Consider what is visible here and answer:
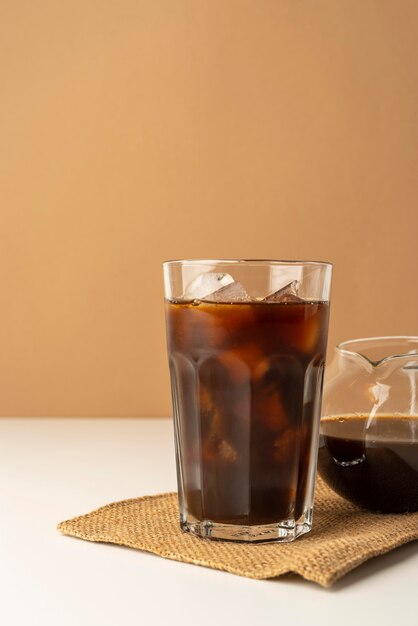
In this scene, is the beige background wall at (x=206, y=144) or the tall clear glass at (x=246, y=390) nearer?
the tall clear glass at (x=246, y=390)

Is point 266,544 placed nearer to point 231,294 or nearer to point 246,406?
A: point 246,406

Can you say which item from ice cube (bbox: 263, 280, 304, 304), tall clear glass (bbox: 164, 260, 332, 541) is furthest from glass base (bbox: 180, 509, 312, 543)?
ice cube (bbox: 263, 280, 304, 304)

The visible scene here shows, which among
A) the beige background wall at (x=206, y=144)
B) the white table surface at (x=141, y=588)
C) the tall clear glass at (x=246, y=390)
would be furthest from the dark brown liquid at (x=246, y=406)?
the beige background wall at (x=206, y=144)

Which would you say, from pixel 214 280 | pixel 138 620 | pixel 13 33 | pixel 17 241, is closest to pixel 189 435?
pixel 214 280

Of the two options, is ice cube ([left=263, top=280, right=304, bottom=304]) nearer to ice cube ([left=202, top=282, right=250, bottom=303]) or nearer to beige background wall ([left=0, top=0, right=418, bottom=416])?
ice cube ([left=202, top=282, right=250, bottom=303])

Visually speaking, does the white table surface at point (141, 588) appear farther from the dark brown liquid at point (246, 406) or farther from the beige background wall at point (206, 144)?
the beige background wall at point (206, 144)
